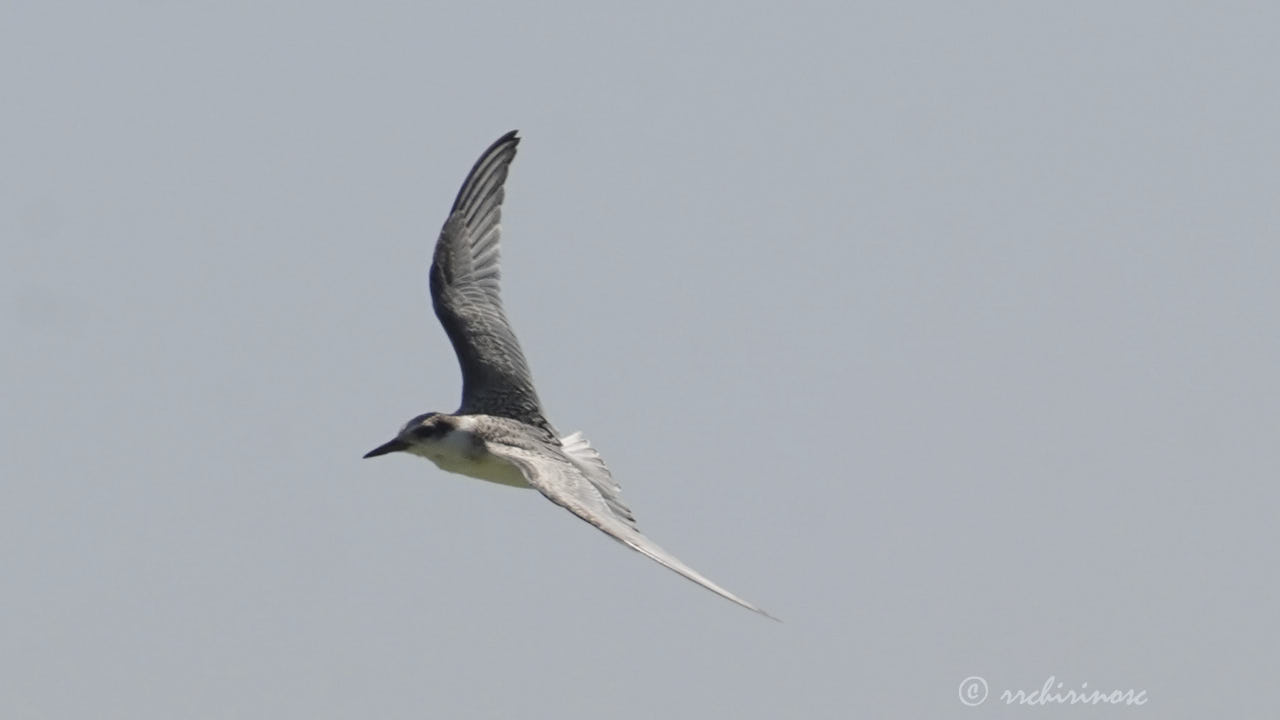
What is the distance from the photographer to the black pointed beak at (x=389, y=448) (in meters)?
20.8

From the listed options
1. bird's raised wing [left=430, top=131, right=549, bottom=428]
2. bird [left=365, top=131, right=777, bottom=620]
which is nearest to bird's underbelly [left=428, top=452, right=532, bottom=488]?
bird [left=365, top=131, right=777, bottom=620]

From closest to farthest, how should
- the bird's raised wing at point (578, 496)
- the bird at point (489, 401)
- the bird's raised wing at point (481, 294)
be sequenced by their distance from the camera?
the bird's raised wing at point (578, 496) < the bird at point (489, 401) < the bird's raised wing at point (481, 294)

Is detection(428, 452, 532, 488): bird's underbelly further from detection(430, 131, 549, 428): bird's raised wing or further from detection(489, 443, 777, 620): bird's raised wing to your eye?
detection(430, 131, 549, 428): bird's raised wing

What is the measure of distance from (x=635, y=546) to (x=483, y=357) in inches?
300

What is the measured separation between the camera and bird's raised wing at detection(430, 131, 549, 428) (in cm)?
2227

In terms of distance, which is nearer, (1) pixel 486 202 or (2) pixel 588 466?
(2) pixel 588 466

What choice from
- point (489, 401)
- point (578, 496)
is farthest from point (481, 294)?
point (578, 496)

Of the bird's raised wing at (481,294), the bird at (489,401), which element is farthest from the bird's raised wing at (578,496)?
the bird's raised wing at (481,294)

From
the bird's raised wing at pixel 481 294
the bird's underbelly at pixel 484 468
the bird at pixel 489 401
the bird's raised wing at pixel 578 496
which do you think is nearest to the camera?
the bird's raised wing at pixel 578 496

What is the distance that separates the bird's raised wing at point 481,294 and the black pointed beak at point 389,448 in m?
1.36

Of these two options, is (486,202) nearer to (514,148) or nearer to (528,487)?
(514,148)

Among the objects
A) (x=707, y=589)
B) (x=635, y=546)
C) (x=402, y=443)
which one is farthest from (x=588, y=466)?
(x=707, y=589)

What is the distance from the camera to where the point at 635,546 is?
49.9 feet

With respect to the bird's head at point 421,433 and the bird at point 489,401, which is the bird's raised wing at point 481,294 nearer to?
the bird at point 489,401
